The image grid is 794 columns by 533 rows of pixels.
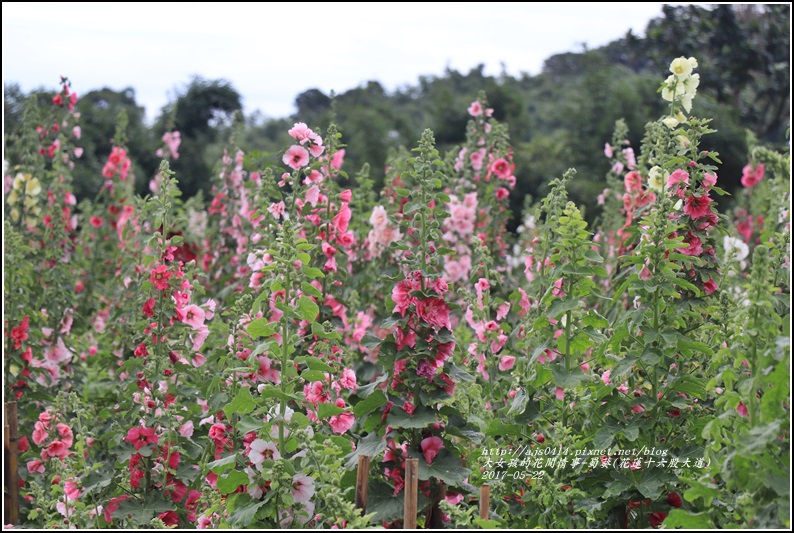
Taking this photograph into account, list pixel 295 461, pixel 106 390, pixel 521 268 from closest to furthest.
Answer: pixel 295 461 → pixel 106 390 → pixel 521 268

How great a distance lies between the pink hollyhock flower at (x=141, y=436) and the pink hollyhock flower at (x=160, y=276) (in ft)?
1.49

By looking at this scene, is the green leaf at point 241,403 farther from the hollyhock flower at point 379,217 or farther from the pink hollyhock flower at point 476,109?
the pink hollyhock flower at point 476,109

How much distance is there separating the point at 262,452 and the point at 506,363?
115 cm

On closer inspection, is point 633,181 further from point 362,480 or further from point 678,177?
point 362,480

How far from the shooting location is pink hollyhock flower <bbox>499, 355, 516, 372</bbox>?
2.99 meters

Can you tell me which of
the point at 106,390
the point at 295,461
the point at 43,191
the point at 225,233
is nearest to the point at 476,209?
the point at 225,233

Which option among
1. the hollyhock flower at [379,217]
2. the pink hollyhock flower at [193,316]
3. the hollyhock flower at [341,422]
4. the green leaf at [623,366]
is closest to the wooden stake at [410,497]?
the hollyhock flower at [341,422]

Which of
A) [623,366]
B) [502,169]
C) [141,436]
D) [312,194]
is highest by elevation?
[502,169]

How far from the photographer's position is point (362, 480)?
2.17 m

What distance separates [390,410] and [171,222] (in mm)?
1158

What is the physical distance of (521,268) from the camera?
543cm

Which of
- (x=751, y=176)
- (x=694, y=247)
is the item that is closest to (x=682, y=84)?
(x=694, y=247)

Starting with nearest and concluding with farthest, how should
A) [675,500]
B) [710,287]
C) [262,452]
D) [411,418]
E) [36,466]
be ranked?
[262,452]
[411,418]
[675,500]
[710,287]
[36,466]

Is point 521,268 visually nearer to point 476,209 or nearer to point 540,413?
point 476,209
